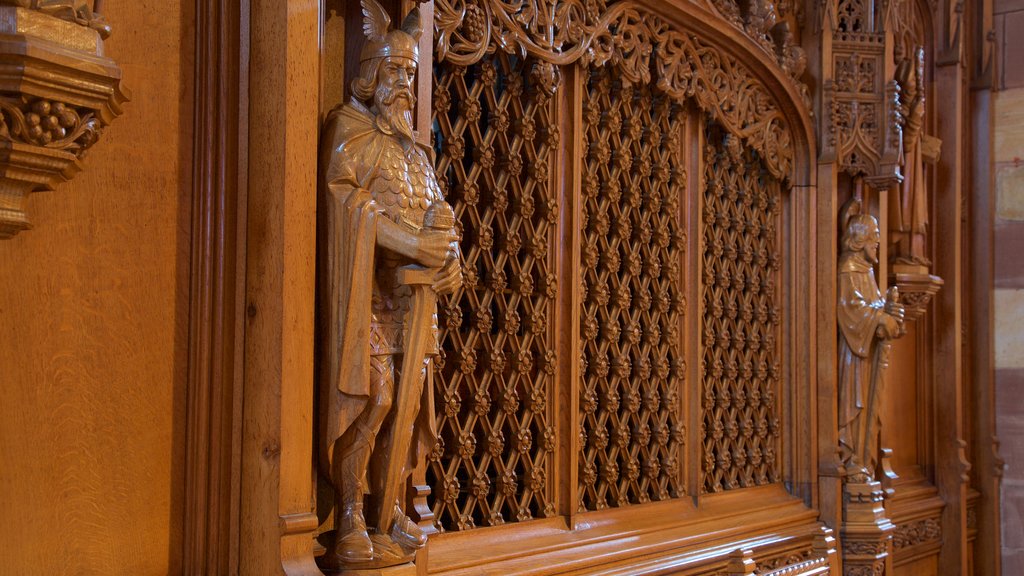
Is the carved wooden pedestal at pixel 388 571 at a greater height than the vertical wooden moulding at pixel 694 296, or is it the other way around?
the vertical wooden moulding at pixel 694 296

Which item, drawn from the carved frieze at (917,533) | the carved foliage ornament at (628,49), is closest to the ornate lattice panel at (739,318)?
the carved foliage ornament at (628,49)

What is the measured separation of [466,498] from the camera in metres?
3.18

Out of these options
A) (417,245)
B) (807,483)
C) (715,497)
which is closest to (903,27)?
(807,483)

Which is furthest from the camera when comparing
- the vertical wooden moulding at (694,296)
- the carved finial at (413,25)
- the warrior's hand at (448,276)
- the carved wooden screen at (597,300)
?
the vertical wooden moulding at (694,296)

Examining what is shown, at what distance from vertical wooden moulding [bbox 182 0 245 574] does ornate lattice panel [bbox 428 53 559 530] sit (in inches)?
36.6

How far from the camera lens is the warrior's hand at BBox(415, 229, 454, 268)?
2166 millimetres

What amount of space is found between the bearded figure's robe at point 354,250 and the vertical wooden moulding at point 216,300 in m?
0.18

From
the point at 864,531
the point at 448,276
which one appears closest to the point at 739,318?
the point at 864,531

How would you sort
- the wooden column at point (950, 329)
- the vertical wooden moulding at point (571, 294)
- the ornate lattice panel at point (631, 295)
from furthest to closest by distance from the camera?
1. the wooden column at point (950, 329)
2. the ornate lattice panel at point (631, 295)
3. the vertical wooden moulding at point (571, 294)

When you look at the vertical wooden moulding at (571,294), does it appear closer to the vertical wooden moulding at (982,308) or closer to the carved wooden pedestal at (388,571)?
the carved wooden pedestal at (388,571)

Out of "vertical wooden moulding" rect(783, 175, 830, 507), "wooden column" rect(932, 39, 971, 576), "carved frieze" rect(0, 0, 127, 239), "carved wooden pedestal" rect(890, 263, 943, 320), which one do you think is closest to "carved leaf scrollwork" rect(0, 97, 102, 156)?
"carved frieze" rect(0, 0, 127, 239)

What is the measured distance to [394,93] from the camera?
7.41 ft

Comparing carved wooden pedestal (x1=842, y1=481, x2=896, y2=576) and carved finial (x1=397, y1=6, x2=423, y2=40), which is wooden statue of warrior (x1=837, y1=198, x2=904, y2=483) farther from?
carved finial (x1=397, y1=6, x2=423, y2=40)

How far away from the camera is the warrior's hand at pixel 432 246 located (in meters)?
2.17
